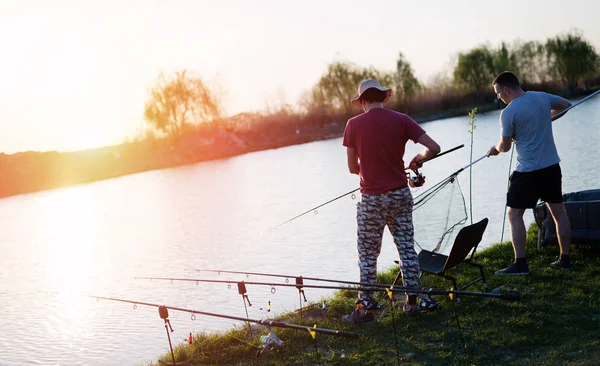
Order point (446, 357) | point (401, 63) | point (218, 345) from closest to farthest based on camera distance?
point (446, 357) → point (218, 345) → point (401, 63)

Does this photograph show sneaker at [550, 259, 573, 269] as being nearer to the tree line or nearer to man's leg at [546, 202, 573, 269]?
man's leg at [546, 202, 573, 269]

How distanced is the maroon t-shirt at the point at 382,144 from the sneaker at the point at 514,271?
160 cm

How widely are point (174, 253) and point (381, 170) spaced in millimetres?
7715

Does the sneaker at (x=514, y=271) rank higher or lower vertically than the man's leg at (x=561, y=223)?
lower

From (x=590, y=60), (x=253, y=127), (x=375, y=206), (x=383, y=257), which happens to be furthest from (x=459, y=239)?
(x=590, y=60)

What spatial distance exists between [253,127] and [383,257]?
50240 mm

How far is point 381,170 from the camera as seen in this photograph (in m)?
4.58

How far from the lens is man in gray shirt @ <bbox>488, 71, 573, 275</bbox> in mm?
5141

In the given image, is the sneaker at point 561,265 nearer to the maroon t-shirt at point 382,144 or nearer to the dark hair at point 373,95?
the maroon t-shirt at point 382,144

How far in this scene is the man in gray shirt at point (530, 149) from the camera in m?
5.14

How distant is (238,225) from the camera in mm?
13875

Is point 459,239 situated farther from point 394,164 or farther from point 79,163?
point 79,163

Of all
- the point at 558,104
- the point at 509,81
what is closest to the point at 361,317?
the point at 509,81

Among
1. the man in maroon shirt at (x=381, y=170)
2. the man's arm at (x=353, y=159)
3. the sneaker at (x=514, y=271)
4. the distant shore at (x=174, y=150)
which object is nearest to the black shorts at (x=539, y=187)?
the sneaker at (x=514, y=271)
